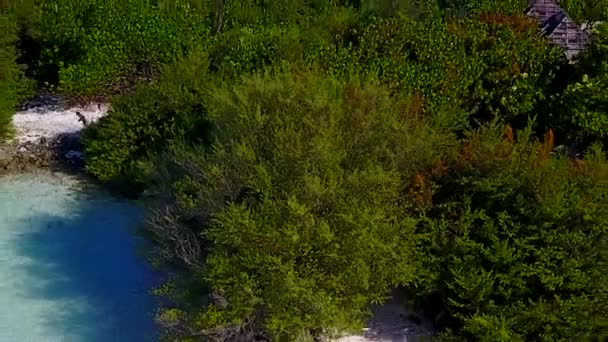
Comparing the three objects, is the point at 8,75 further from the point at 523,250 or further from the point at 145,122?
the point at 523,250

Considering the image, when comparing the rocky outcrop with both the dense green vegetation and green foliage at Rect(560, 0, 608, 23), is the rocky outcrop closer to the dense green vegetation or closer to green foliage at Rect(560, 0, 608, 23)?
the dense green vegetation

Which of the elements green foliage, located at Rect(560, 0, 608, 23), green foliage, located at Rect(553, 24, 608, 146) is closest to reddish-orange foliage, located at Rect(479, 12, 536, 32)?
green foliage, located at Rect(553, 24, 608, 146)

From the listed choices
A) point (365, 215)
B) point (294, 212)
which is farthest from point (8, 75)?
point (365, 215)

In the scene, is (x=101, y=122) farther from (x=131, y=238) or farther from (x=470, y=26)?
(x=470, y=26)

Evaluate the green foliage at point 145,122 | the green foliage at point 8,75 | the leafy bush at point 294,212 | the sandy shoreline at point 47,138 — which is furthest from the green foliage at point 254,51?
the green foliage at point 8,75

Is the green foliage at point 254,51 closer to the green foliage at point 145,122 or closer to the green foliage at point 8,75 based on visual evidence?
the green foliage at point 145,122

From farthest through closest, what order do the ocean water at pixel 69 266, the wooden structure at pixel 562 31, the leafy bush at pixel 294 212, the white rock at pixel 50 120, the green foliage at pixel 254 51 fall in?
1. the white rock at pixel 50 120
2. the wooden structure at pixel 562 31
3. the green foliage at pixel 254 51
4. the ocean water at pixel 69 266
5. the leafy bush at pixel 294 212
